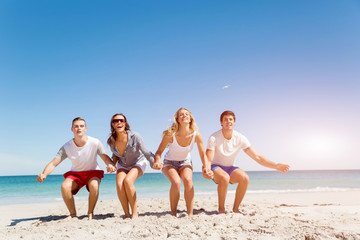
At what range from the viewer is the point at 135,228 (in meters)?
3.45

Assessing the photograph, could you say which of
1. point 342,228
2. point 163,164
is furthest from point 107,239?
point 342,228

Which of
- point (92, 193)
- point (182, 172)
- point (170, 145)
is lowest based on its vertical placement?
point (92, 193)

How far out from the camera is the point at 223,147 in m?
4.86

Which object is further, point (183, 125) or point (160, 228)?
point (183, 125)

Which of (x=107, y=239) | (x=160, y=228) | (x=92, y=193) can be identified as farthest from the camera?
(x=92, y=193)

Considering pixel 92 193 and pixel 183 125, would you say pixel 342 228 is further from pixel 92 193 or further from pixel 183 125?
pixel 92 193

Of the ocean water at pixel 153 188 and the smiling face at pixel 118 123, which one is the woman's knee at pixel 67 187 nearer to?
the smiling face at pixel 118 123

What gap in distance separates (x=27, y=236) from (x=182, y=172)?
222 centimetres

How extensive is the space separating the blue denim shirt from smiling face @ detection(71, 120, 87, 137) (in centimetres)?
58

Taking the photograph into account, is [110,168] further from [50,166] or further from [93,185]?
[50,166]

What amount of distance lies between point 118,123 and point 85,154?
81cm

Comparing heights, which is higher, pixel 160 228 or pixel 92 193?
pixel 92 193

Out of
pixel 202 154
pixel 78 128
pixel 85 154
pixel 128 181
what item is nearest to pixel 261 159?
pixel 202 154

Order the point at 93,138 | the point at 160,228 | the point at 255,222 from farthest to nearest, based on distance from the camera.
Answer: the point at 93,138 → the point at 255,222 → the point at 160,228
